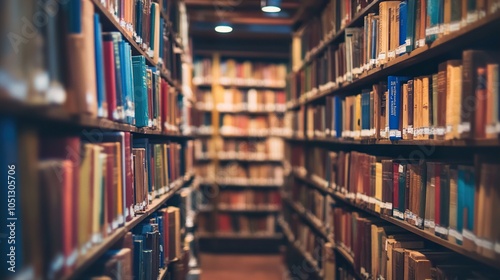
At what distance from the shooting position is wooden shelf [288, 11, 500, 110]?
157 centimetres

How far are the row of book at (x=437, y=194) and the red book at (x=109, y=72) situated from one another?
52.8 inches

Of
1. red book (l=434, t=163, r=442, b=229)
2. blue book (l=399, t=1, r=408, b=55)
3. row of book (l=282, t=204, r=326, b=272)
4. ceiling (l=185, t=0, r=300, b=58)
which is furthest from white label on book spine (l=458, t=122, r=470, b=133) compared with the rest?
ceiling (l=185, t=0, r=300, b=58)

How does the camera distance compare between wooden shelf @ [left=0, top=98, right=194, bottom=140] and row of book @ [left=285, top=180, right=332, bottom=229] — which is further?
row of book @ [left=285, top=180, right=332, bottom=229]

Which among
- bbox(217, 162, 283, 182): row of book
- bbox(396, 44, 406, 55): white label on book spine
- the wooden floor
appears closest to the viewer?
bbox(396, 44, 406, 55): white label on book spine

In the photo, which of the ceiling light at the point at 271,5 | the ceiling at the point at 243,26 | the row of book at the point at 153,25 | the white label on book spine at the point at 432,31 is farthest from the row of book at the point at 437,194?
the ceiling at the point at 243,26

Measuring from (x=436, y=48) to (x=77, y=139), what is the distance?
145 centimetres

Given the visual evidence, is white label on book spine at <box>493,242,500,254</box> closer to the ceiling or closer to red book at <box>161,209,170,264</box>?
red book at <box>161,209,170,264</box>

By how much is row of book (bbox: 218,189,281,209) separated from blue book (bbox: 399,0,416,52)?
461cm

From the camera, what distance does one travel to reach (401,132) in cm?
238

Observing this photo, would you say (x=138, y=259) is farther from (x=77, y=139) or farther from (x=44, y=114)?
(x=44, y=114)

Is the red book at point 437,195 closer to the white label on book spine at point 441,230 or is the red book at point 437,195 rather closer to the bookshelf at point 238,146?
the white label on book spine at point 441,230

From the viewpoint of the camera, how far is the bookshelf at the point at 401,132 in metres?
1.67

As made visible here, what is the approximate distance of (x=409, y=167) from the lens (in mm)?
2277

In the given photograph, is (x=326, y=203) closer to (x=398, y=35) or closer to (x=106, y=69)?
(x=398, y=35)
